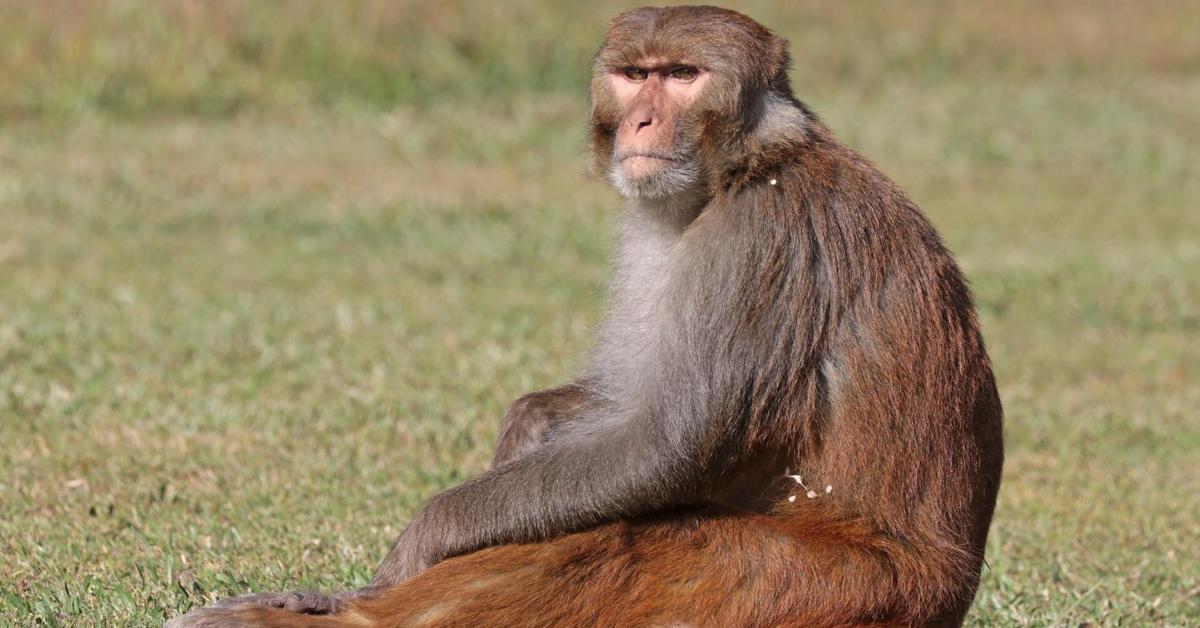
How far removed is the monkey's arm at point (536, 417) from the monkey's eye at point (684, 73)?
978 mm

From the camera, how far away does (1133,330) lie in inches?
465

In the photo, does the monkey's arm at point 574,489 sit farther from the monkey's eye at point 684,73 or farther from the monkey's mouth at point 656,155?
the monkey's eye at point 684,73

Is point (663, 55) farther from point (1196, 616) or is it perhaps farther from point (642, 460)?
point (1196, 616)

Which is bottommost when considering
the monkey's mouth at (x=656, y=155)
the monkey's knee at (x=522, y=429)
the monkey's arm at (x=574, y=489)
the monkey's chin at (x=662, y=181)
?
the monkey's knee at (x=522, y=429)

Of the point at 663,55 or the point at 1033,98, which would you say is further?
the point at 1033,98

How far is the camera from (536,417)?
4969mm

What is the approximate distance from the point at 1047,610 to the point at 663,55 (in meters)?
2.32

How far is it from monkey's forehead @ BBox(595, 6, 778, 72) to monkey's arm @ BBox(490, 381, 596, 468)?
0.96 metres

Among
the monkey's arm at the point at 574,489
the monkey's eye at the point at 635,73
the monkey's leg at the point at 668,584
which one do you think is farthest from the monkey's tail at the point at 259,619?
the monkey's eye at the point at 635,73

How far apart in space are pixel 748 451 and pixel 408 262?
870 cm

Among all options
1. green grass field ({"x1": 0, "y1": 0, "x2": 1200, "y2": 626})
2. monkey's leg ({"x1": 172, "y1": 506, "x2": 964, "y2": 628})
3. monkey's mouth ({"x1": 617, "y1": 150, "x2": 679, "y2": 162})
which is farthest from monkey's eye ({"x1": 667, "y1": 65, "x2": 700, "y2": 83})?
monkey's leg ({"x1": 172, "y1": 506, "x2": 964, "y2": 628})

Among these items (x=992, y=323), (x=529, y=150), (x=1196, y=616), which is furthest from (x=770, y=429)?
(x=529, y=150)

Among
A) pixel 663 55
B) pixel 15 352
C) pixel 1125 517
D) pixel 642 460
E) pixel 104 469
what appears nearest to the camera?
pixel 642 460

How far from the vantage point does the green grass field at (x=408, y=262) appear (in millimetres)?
6328
